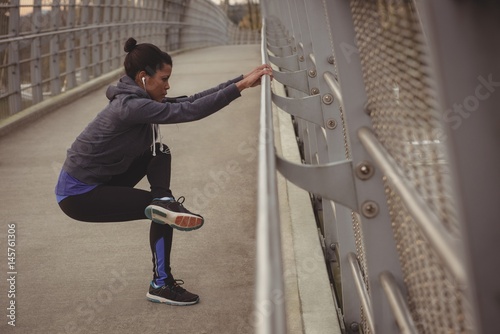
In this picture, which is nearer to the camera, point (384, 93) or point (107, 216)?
point (384, 93)

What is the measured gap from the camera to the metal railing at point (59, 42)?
973 cm

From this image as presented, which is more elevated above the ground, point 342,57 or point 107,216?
point 342,57

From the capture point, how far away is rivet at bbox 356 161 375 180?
2557 mm

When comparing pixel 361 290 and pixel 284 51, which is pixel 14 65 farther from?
pixel 361 290

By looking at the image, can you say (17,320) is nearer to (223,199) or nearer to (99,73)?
(223,199)

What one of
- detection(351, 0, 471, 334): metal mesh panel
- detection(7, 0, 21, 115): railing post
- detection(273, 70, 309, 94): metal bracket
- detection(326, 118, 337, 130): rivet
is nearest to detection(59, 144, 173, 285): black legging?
detection(326, 118, 337, 130): rivet

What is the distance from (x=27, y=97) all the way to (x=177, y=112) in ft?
24.3

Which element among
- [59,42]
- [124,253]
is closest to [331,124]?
[124,253]

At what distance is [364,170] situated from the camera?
2564mm

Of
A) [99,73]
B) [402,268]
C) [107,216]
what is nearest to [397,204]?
[402,268]

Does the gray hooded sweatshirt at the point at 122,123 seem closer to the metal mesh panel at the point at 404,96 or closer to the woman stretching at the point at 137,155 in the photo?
the woman stretching at the point at 137,155

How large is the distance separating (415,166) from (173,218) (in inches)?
79.7

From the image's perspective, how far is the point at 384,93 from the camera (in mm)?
2262

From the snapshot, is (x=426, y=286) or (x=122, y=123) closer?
(x=426, y=286)
